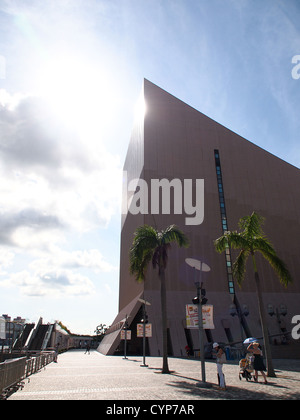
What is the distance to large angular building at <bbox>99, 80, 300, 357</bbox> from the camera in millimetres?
33438

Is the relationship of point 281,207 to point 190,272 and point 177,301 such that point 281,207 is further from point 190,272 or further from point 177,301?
point 177,301

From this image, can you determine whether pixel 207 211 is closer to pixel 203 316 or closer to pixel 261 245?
pixel 261 245

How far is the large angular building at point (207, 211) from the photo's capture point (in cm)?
3344

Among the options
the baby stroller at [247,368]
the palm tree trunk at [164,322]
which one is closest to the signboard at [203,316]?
the baby stroller at [247,368]

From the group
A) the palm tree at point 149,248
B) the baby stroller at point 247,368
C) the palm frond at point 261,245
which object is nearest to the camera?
the baby stroller at point 247,368

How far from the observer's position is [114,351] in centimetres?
3597

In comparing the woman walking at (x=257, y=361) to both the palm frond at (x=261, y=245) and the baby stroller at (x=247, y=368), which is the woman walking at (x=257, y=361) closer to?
the baby stroller at (x=247, y=368)

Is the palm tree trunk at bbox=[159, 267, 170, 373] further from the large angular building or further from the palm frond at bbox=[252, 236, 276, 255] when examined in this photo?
the large angular building

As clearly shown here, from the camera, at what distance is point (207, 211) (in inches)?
1597

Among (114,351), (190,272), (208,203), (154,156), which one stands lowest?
(114,351)

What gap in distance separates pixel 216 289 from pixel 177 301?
5.57 m

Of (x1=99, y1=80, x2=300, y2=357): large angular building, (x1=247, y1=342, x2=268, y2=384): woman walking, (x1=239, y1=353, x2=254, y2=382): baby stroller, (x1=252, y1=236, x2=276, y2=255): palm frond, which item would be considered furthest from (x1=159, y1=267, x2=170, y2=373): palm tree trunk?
(x1=99, y1=80, x2=300, y2=357): large angular building

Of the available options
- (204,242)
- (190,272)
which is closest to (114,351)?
(190,272)

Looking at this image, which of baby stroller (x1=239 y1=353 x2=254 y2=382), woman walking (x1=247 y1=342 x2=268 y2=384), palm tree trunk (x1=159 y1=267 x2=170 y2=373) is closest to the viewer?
woman walking (x1=247 y1=342 x2=268 y2=384)
